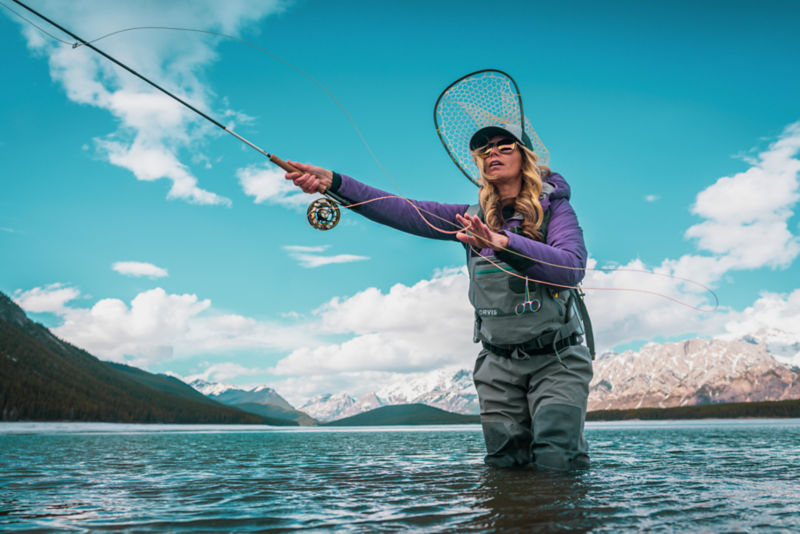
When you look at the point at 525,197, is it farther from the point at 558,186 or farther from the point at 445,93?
the point at 445,93

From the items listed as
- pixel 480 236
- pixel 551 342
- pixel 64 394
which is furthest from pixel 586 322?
pixel 64 394

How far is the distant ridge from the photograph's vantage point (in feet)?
338

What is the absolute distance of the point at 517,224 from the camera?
5.17m

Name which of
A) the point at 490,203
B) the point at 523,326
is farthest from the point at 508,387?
the point at 490,203

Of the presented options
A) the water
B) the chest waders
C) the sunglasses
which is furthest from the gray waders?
the sunglasses

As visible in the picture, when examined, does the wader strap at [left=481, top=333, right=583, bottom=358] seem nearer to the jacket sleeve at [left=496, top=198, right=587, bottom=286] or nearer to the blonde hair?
the jacket sleeve at [left=496, top=198, right=587, bottom=286]

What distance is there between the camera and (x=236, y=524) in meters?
3.14

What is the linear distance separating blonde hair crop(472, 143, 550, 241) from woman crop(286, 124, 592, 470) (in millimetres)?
10

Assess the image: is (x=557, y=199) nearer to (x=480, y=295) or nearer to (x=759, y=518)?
(x=480, y=295)

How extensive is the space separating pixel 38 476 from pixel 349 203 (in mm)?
5147

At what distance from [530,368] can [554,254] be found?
1288 mm

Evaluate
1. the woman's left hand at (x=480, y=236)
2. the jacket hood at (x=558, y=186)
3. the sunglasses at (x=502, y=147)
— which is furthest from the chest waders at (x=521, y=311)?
the sunglasses at (x=502, y=147)

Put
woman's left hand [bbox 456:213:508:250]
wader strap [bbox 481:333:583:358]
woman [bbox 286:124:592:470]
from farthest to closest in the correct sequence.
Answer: wader strap [bbox 481:333:583:358], woman [bbox 286:124:592:470], woman's left hand [bbox 456:213:508:250]

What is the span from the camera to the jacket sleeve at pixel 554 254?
4.29 meters
